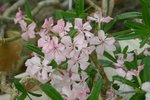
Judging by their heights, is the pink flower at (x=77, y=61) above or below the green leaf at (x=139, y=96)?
above

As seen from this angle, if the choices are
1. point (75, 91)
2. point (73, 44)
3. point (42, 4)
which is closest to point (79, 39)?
point (73, 44)

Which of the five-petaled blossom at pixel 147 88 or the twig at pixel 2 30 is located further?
the twig at pixel 2 30

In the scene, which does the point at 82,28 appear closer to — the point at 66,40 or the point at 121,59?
the point at 66,40

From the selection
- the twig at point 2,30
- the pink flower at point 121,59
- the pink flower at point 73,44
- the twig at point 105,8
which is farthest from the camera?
the twig at point 2,30

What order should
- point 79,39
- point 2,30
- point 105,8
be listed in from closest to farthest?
point 79,39
point 105,8
point 2,30

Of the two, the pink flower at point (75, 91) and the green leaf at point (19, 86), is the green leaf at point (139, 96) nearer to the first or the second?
the pink flower at point (75, 91)

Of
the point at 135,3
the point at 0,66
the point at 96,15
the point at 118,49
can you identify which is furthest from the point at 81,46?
the point at 135,3

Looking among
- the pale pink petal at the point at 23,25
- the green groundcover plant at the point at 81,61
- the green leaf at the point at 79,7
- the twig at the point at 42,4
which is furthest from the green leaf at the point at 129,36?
the twig at the point at 42,4

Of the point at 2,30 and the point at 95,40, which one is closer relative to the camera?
the point at 95,40
